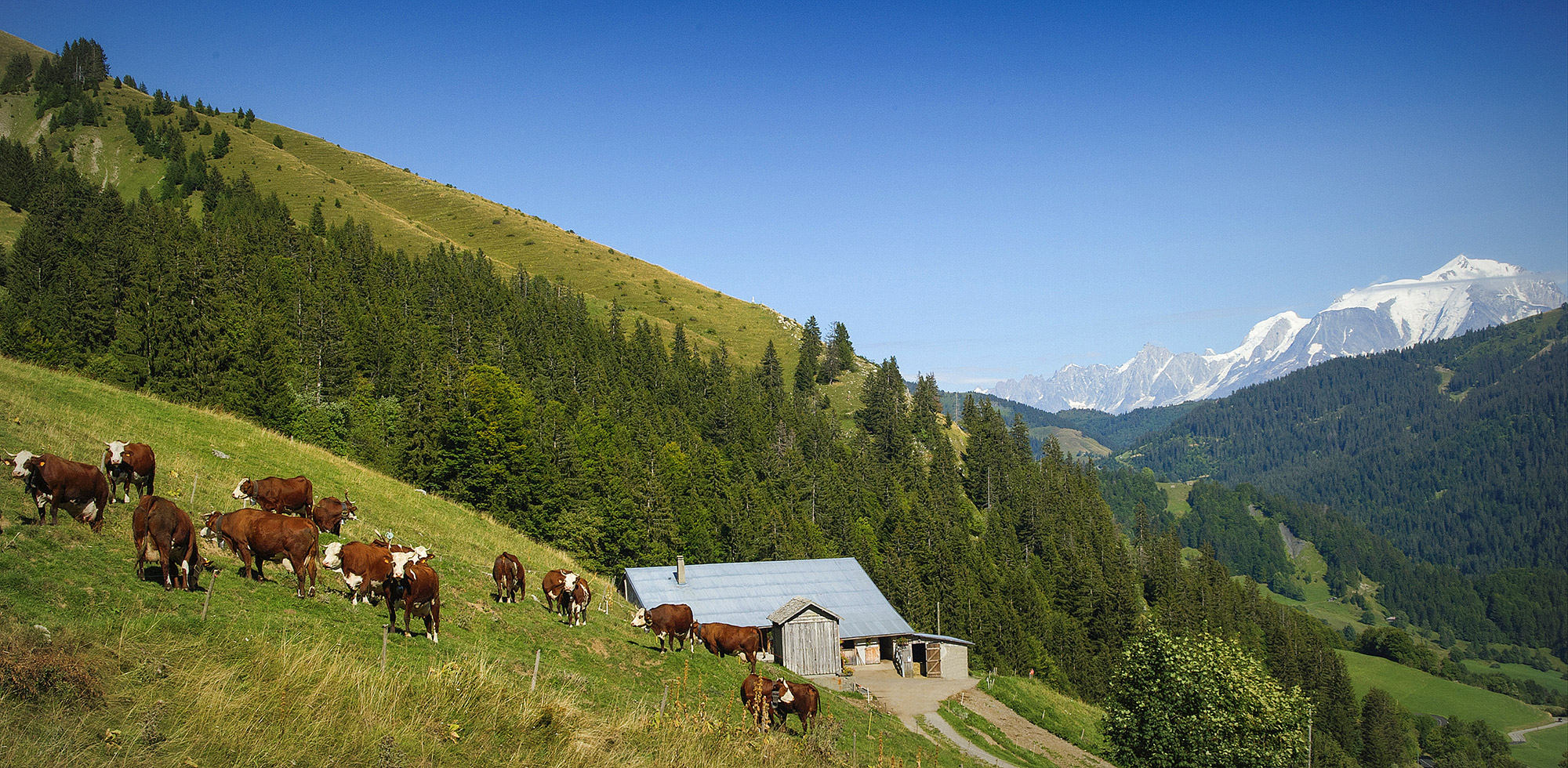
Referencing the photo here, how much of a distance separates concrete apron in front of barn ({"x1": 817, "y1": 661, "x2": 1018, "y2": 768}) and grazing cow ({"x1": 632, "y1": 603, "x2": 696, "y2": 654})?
41.8 ft

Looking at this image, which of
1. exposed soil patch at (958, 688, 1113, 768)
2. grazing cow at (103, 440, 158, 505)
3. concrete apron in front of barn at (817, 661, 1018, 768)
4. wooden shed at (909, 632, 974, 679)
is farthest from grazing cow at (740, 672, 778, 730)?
wooden shed at (909, 632, 974, 679)

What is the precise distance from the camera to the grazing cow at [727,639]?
2908cm

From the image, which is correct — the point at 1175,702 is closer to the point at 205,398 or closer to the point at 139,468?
the point at 139,468

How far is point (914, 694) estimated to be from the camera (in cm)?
4369

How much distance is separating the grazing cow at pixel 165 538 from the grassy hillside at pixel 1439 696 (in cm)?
19068

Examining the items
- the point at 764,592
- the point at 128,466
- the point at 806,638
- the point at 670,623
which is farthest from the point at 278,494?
the point at 764,592

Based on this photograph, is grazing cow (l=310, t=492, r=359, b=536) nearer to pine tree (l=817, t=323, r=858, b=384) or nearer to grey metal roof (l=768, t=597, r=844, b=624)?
grey metal roof (l=768, t=597, r=844, b=624)

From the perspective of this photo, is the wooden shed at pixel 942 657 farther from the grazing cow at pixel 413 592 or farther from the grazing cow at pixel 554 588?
the grazing cow at pixel 413 592

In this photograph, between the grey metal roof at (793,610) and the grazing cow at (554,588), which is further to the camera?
the grey metal roof at (793,610)

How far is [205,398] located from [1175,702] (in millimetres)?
63644

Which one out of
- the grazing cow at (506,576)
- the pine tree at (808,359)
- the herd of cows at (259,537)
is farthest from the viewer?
the pine tree at (808,359)

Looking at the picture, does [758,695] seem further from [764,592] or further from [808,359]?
[808,359]

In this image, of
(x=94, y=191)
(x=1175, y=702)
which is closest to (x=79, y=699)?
(x=1175, y=702)

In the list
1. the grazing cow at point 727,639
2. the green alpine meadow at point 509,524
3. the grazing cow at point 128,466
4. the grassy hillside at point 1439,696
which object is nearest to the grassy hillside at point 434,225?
the green alpine meadow at point 509,524
